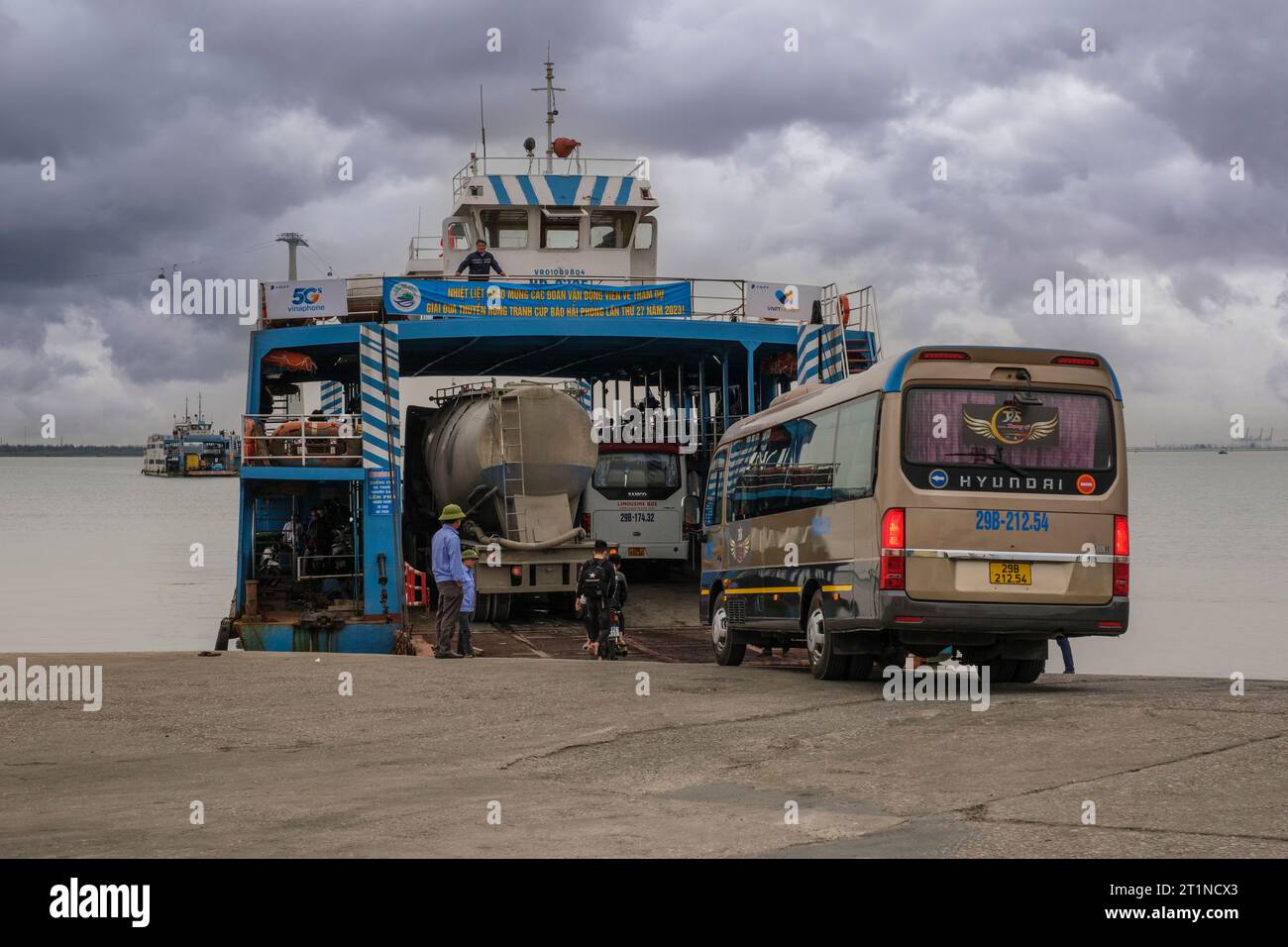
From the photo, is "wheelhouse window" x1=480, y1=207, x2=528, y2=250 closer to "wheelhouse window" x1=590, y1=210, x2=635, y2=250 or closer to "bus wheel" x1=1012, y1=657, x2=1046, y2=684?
"wheelhouse window" x1=590, y1=210, x2=635, y2=250

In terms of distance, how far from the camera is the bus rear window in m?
11.7

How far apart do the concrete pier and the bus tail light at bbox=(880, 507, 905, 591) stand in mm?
978

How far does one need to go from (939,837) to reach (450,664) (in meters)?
8.95

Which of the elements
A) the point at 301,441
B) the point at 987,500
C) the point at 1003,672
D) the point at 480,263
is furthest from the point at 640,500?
the point at 987,500

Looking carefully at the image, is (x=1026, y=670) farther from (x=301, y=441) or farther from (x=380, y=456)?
(x=301, y=441)

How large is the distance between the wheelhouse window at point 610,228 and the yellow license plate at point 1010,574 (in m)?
18.4

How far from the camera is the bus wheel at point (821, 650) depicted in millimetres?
13117

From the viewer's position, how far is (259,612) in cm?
2156

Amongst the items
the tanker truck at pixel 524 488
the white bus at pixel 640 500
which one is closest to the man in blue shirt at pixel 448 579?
the tanker truck at pixel 524 488

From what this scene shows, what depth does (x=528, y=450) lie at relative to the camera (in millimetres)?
21578
